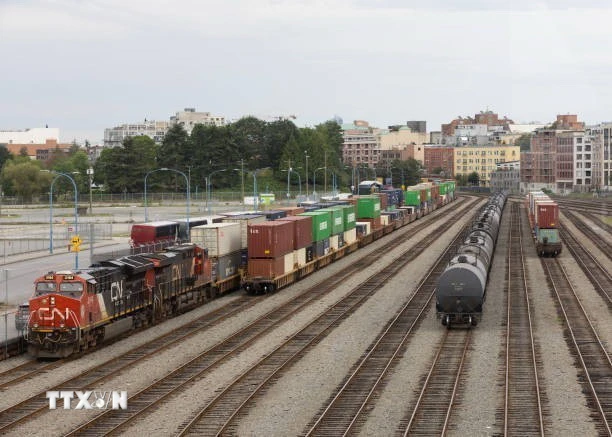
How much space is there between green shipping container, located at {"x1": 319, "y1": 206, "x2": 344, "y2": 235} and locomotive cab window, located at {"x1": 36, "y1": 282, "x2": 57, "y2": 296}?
4121cm

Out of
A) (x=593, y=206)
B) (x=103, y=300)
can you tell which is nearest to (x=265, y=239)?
(x=103, y=300)

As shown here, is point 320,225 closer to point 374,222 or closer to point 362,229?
point 362,229

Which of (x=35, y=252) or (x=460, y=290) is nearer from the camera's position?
(x=460, y=290)

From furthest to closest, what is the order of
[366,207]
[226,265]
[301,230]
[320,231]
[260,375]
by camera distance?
[366,207] → [320,231] → [301,230] → [226,265] → [260,375]

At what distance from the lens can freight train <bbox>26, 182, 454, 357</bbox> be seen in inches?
1476

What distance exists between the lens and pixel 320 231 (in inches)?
2859

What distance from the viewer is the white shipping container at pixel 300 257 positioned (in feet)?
213

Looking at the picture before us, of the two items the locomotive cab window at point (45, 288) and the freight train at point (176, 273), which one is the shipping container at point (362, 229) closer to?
the freight train at point (176, 273)

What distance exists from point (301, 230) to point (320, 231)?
23.4 ft

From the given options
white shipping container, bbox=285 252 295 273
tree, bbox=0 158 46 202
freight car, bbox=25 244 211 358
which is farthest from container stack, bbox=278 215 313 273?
tree, bbox=0 158 46 202

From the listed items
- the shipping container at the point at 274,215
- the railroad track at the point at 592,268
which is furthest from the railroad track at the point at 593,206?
the shipping container at the point at 274,215

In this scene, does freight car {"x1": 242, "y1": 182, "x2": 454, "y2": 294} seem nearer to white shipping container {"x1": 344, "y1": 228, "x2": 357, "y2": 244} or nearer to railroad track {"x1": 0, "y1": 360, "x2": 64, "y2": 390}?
white shipping container {"x1": 344, "y1": 228, "x2": 357, "y2": 244}

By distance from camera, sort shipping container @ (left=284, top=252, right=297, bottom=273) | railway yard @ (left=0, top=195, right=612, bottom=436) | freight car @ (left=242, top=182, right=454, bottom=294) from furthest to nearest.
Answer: shipping container @ (left=284, top=252, right=297, bottom=273) → freight car @ (left=242, top=182, right=454, bottom=294) → railway yard @ (left=0, top=195, right=612, bottom=436)

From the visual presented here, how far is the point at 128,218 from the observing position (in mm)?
134125
